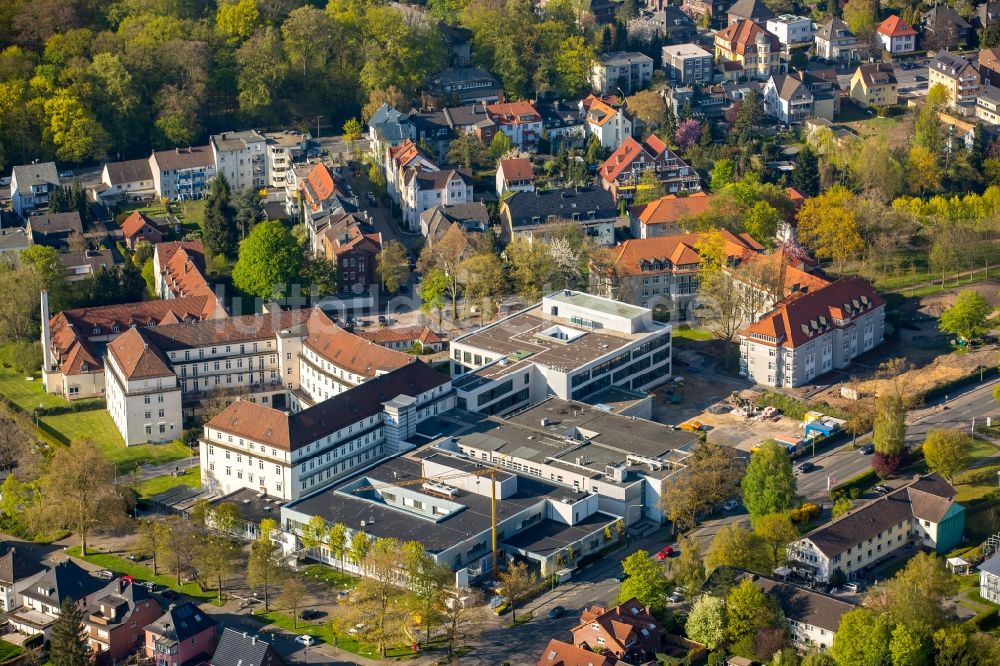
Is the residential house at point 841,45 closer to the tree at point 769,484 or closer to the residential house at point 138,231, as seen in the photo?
the residential house at point 138,231

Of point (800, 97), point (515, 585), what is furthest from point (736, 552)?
point (800, 97)

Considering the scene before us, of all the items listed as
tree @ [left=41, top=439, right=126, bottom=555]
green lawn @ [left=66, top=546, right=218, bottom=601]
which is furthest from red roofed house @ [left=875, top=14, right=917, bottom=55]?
green lawn @ [left=66, top=546, right=218, bottom=601]

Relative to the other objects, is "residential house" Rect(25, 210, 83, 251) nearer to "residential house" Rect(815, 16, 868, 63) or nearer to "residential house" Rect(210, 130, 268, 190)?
"residential house" Rect(210, 130, 268, 190)

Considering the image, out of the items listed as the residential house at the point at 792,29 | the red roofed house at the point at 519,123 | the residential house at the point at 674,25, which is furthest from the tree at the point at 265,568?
the residential house at the point at 792,29

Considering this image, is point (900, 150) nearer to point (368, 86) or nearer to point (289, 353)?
point (368, 86)

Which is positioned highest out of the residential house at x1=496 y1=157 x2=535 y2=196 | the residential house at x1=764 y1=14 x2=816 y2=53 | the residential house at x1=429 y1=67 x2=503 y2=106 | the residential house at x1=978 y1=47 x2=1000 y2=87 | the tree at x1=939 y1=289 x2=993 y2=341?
the residential house at x1=764 y1=14 x2=816 y2=53

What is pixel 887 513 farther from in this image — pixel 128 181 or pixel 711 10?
pixel 711 10
